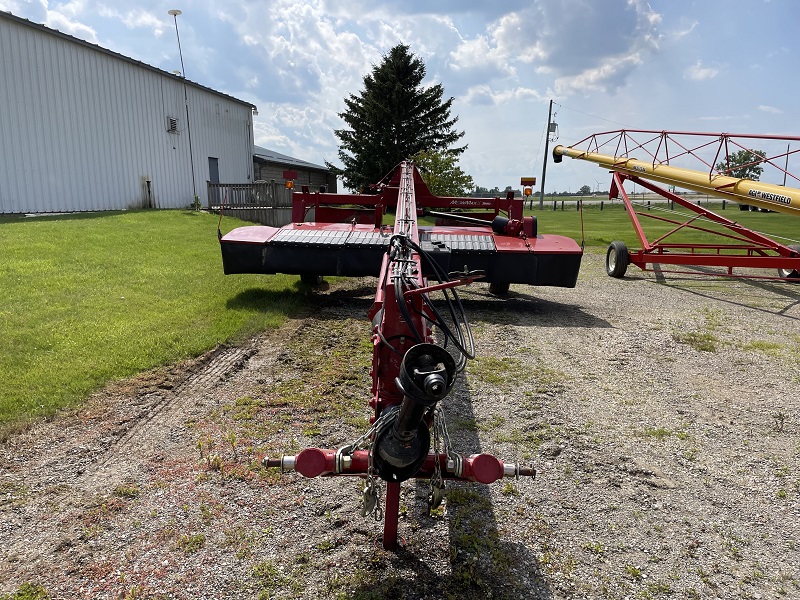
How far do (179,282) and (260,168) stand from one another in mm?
21106

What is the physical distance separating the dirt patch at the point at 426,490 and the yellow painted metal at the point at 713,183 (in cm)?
350

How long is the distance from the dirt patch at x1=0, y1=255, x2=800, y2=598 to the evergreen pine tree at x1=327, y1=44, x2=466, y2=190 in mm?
26802

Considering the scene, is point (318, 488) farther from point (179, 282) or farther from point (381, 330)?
point (179, 282)

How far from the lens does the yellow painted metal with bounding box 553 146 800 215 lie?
8195 mm

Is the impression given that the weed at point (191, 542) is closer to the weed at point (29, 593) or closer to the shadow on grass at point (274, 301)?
the weed at point (29, 593)

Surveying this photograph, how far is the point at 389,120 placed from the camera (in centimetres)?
3127

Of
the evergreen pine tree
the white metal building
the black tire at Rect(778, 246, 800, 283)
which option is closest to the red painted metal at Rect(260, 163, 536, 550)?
the black tire at Rect(778, 246, 800, 283)

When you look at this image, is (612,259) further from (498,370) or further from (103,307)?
(103,307)

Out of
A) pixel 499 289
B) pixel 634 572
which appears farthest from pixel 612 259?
pixel 634 572

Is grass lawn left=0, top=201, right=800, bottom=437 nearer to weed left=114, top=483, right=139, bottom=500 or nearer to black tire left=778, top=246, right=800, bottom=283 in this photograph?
weed left=114, top=483, right=139, bottom=500

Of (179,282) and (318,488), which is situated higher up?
(179,282)

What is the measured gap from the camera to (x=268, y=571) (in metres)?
2.53

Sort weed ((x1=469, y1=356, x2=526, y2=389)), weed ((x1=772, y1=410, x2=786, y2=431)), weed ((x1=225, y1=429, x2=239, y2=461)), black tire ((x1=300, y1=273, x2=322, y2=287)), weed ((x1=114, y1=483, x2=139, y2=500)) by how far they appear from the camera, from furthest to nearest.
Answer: black tire ((x1=300, y1=273, x2=322, y2=287)) < weed ((x1=469, y1=356, x2=526, y2=389)) < weed ((x1=772, y1=410, x2=786, y2=431)) < weed ((x1=225, y1=429, x2=239, y2=461)) < weed ((x1=114, y1=483, x2=139, y2=500))

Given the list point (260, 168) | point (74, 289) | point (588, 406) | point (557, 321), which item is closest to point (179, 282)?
point (74, 289)
